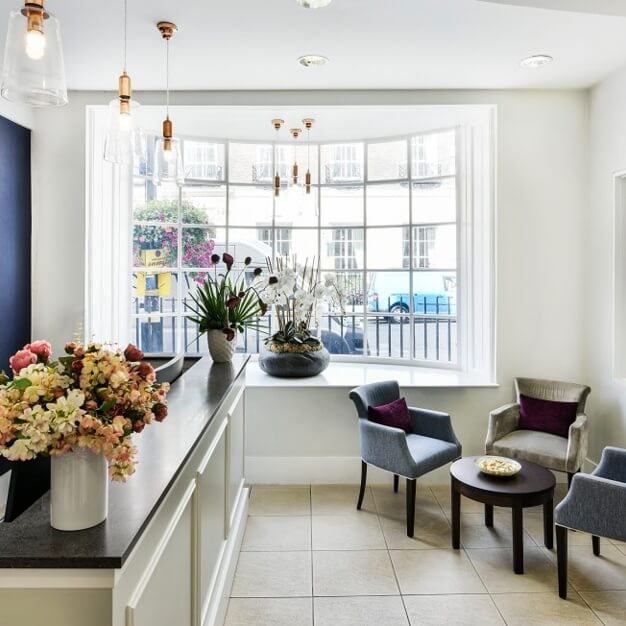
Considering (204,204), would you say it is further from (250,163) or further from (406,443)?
(406,443)

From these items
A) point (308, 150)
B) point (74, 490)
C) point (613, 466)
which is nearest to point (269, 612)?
point (74, 490)

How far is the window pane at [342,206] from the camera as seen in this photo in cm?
466

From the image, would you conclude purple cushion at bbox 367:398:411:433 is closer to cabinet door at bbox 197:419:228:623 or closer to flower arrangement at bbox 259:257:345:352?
A: flower arrangement at bbox 259:257:345:352

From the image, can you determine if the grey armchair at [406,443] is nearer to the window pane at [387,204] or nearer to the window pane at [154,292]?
the window pane at [387,204]

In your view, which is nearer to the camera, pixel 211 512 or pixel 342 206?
pixel 211 512

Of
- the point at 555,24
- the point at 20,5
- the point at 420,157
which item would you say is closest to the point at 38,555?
the point at 20,5

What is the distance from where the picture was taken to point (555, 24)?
2.75m

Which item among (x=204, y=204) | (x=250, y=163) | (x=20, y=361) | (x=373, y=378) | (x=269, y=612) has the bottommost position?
(x=269, y=612)

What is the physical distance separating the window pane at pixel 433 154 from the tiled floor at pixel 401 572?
2.62m

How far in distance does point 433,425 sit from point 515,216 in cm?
161

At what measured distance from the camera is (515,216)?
378cm

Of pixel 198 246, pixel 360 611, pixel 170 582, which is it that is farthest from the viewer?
pixel 198 246

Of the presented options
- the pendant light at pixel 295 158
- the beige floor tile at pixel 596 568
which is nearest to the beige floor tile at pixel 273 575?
the beige floor tile at pixel 596 568

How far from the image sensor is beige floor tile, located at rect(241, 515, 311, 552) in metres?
3.00
